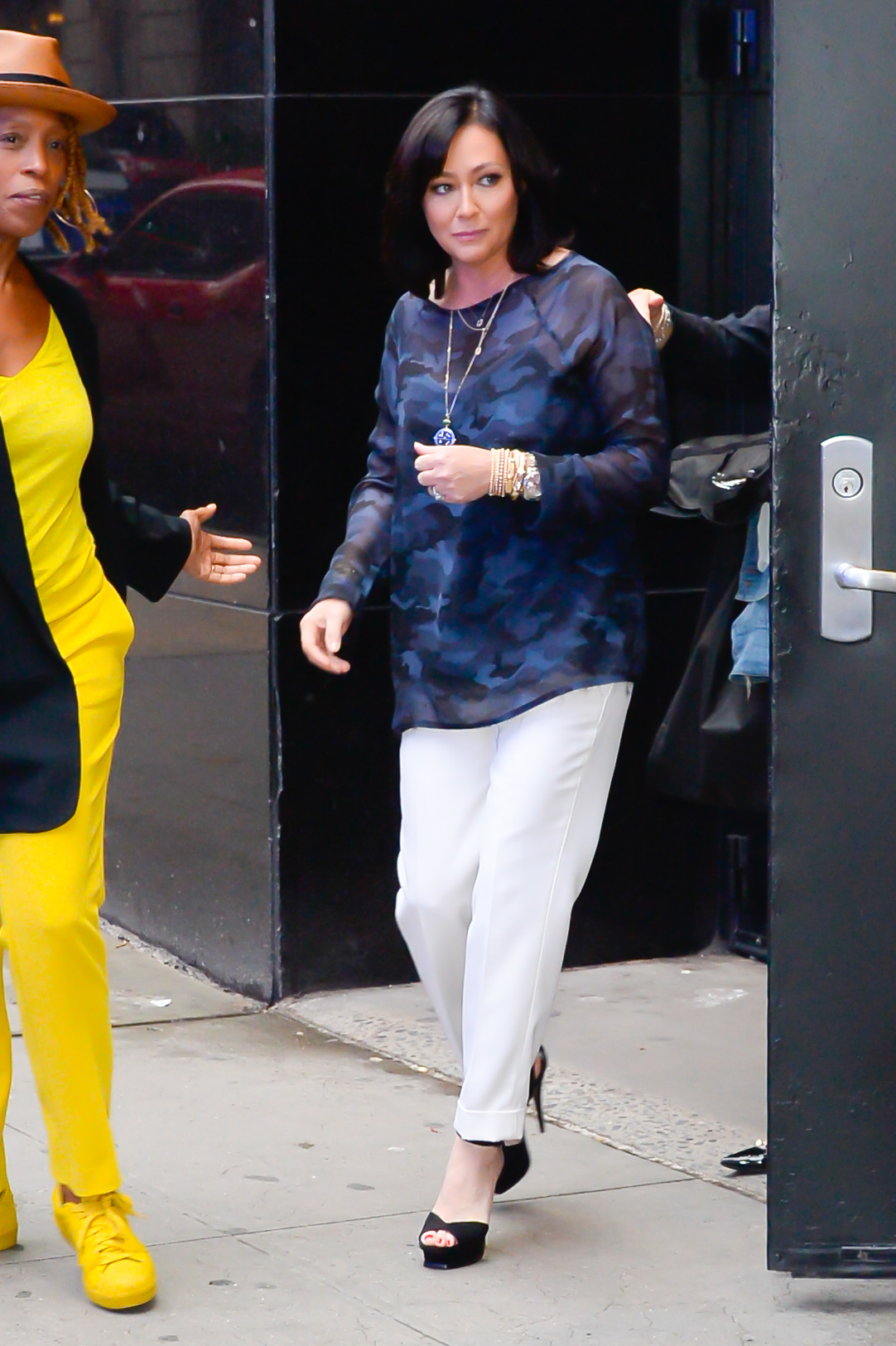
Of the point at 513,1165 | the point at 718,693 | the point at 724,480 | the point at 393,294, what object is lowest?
the point at 513,1165

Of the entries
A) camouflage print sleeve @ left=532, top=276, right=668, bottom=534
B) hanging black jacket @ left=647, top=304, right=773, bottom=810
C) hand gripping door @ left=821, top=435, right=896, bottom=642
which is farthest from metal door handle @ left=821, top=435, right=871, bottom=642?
hanging black jacket @ left=647, top=304, right=773, bottom=810

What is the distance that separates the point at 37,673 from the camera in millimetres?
3498

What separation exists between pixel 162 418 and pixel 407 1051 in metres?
1.76

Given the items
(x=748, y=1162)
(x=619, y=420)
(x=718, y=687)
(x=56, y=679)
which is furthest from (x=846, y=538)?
(x=748, y=1162)

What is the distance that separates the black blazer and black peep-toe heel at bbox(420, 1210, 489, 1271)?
94cm

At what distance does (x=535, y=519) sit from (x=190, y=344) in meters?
2.09

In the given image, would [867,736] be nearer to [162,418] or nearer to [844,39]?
[844,39]

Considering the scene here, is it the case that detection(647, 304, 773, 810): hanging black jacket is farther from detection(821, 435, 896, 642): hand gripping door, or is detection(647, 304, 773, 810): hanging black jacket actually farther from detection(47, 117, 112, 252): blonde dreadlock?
detection(47, 117, 112, 252): blonde dreadlock

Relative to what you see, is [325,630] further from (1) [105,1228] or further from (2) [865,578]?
(1) [105,1228]

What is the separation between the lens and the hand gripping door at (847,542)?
3389 millimetres

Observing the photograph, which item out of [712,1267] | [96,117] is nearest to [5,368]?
[96,117]

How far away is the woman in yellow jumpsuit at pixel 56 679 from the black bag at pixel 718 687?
3.54 feet

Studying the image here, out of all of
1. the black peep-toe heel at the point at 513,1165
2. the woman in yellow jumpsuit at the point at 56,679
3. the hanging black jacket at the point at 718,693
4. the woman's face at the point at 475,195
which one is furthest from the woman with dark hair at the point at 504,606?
the woman in yellow jumpsuit at the point at 56,679

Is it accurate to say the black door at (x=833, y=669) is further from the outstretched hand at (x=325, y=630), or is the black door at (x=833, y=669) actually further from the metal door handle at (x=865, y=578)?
the outstretched hand at (x=325, y=630)
